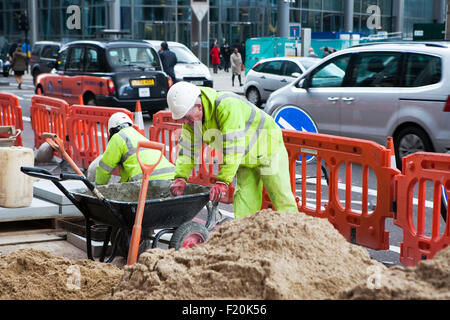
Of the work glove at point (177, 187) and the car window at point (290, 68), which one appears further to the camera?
the car window at point (290, 68)

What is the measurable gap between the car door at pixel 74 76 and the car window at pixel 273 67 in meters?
5.35

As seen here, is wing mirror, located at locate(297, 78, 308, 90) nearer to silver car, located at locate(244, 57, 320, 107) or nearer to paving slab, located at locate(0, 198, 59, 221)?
paving slab, located at locate(0, 198, 59, 221)

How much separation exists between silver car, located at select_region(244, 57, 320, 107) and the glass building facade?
22.5m

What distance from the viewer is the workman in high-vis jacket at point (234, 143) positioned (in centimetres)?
525

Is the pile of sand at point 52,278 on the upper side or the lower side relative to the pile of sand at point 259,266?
lower

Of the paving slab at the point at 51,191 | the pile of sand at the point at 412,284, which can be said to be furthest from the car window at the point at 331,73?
the pile of sand at the point at 412,284

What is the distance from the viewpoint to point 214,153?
8609 mm

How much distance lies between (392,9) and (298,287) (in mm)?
54889

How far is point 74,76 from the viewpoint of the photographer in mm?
16844

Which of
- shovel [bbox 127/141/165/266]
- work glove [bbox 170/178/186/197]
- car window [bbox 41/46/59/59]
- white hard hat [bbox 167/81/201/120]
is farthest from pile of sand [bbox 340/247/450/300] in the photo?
car window [bbox 41/46/59/59]

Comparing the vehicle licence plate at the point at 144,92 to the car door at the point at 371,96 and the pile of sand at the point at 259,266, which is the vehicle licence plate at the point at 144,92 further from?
the pile of sand at the point at 259,266

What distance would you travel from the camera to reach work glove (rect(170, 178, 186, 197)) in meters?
5.64

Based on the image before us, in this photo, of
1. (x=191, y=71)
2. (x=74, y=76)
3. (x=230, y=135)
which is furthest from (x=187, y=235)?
(x=191, y=71)

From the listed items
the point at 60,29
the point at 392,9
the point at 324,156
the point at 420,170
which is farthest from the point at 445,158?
the point at 392,9
